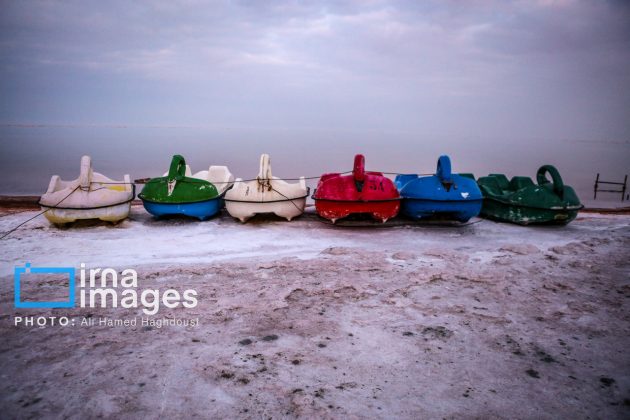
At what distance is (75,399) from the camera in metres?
2.69

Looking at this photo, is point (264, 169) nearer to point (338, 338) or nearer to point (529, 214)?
point (338, 338)

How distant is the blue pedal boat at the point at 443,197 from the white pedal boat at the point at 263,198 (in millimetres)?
2442

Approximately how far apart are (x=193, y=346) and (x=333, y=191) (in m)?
4.72

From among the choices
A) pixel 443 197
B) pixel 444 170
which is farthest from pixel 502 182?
pixel 443 197

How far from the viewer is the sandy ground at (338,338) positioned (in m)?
2.73

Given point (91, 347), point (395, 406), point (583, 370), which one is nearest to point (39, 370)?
point (91, 347)

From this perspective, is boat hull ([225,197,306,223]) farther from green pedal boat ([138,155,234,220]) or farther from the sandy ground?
the sandy ground

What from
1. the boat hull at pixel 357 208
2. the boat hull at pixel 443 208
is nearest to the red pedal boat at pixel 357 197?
the boat hull at pixel 357 208

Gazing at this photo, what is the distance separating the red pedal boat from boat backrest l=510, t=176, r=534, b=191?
12.5 ft

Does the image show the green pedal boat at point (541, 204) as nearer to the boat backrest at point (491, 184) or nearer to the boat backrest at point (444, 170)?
the boat backrest at point (491, 184)

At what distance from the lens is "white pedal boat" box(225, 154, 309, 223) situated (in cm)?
779

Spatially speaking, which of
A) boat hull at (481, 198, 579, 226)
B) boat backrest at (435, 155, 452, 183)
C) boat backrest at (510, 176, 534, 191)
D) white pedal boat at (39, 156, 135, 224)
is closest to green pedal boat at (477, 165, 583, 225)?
boat hull at (481, 198, 579, 226)

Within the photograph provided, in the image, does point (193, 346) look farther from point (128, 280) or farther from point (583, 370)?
point (583, 370)

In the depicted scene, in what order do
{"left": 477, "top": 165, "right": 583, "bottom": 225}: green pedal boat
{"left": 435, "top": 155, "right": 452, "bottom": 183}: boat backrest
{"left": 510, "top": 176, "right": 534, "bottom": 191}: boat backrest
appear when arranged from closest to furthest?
{"left": 435, "top": 155, "right": 452, "bottom": 183}: boat backrest → {"left": 477, "top": 165, "right": 583, "bottom": 225}: green pedal boat → {"left": 510, "top": 176, "right": 534, "bottom": 191}: boat backrest
